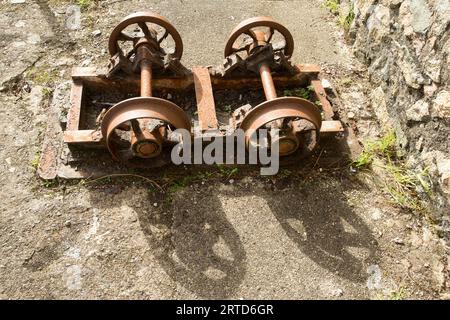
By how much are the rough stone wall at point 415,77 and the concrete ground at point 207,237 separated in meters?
0.45

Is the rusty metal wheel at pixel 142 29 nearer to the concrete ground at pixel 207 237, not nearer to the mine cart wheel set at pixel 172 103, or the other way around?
the mine cart wheel set at pixel 172 103

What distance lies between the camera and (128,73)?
3.36 m

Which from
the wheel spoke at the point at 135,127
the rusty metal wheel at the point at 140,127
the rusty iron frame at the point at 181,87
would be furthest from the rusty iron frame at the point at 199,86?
the wheel spoke at the point at 135,127

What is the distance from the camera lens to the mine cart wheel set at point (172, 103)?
2.72 m

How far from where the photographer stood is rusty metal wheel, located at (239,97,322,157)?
2.70 m

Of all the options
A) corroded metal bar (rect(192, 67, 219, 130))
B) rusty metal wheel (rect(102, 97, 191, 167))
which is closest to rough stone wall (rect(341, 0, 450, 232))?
corroded metal bar (rect(192, 67, 219, 130))

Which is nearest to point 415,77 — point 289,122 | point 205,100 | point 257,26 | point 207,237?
point 289,122

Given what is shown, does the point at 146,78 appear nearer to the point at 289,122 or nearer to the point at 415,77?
the point at 289,122

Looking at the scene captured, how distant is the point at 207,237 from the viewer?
9.45 feet

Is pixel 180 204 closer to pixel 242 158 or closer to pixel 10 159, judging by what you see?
pixel 242 158

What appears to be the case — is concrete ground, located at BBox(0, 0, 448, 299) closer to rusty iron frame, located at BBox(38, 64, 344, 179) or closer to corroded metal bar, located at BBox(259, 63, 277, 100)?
rusty iron frame, located at BBox(38, 64, 344, 179)

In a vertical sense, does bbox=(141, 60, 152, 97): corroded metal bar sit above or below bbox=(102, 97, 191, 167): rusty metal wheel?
above

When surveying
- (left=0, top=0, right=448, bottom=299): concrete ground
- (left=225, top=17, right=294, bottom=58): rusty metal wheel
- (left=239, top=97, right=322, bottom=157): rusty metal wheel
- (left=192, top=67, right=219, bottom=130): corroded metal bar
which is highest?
(left=225, top=17, right=294, bottom=58): rusty metal wheel

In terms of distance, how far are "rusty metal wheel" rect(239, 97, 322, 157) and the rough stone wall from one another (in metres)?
0.78
